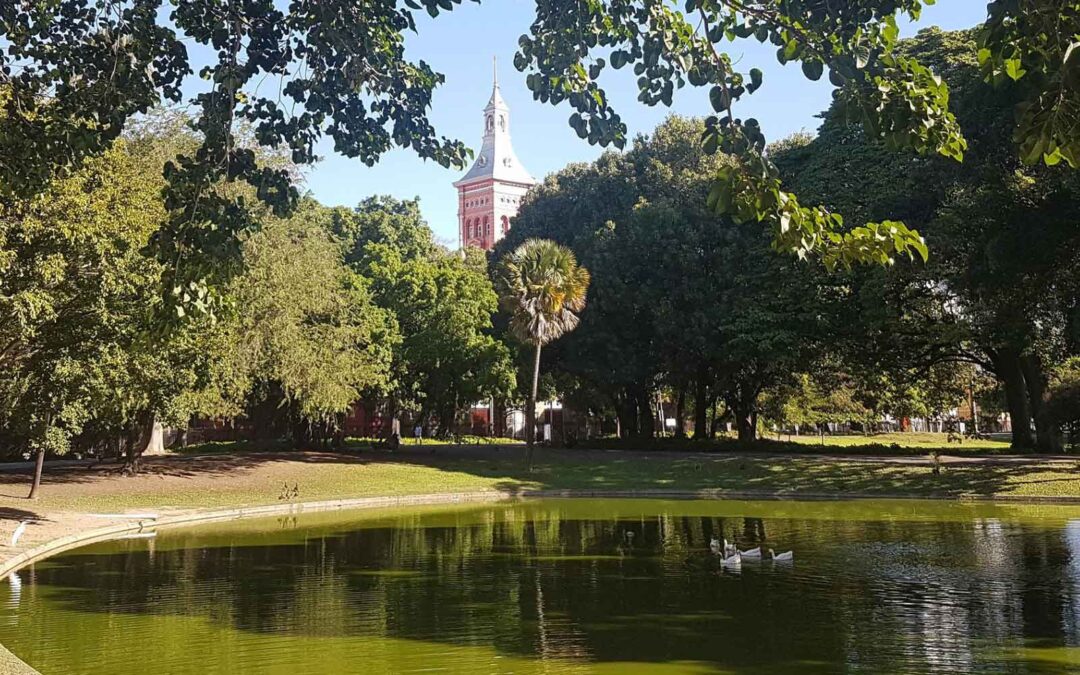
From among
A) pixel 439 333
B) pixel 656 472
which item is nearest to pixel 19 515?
pixel 656 472

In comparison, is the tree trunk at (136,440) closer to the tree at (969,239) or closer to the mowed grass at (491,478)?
the mowed grass at (491,478)

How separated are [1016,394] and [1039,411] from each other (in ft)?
4.27

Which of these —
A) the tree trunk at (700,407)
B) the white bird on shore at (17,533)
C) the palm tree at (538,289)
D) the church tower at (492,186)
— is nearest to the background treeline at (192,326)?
the white bird on shore at (17,533)

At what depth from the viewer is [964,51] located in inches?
1276

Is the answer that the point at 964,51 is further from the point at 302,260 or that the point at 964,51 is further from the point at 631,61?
the point at 631,61

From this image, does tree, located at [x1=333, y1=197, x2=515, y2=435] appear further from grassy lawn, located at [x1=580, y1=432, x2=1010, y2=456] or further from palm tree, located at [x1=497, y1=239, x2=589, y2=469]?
palm tree, located at [x1=497, y1=239, x2=589, y2=469]

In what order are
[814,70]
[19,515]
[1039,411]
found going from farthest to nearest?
[1039,411] < [19,515] < [814,70]

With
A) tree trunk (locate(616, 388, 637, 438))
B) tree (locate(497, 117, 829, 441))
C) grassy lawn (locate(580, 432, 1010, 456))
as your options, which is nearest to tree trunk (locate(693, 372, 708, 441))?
tree (locate(497, 117, 829, 441))

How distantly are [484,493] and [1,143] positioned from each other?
22.8 meters

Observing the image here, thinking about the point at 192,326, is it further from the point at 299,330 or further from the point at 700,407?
the point at 700,407

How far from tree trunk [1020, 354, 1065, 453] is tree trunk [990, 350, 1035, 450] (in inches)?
15.0

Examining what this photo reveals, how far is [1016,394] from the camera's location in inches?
1326

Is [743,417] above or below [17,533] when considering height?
above

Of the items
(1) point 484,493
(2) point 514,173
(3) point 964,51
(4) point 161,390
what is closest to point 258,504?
(4) point 161,390
